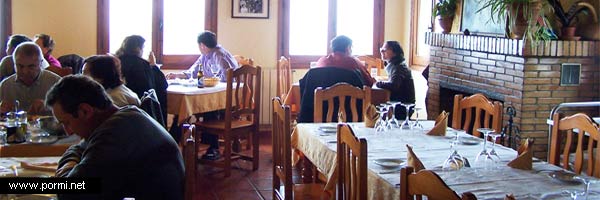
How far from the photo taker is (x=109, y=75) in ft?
12.3

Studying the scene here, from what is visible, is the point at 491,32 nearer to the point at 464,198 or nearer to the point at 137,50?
the point at 137,50

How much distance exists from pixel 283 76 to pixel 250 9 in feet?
2.61

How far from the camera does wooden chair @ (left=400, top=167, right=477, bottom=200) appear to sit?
6.42ft

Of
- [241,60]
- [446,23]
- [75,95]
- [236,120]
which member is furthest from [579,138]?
[241,60]

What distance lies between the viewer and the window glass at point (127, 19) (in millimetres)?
7059

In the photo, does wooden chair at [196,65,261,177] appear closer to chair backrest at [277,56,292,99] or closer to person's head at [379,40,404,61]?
person's head at [379,40,404,61]

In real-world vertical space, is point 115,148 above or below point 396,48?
below

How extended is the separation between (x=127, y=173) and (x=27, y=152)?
115cm

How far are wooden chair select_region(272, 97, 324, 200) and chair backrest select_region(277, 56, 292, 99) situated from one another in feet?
11.0

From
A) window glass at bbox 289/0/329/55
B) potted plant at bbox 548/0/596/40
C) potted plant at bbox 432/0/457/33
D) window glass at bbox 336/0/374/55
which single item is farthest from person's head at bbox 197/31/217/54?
potted plant at bbox 548/0/596/40

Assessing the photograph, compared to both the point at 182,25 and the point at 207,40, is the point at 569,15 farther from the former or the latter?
the point at 182,25

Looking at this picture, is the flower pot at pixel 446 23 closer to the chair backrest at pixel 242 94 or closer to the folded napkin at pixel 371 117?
the chair backrest at pixel 242 94

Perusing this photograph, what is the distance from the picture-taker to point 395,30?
7926 mm

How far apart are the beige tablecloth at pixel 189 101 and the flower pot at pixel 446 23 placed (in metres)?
2.09
